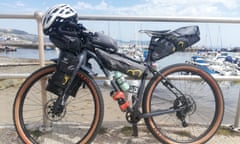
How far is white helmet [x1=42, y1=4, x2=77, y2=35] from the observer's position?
1.71 meters

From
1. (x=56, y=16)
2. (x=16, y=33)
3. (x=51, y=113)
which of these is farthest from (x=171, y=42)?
(x=16, y=33)

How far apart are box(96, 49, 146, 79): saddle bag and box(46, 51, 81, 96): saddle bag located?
23 cm

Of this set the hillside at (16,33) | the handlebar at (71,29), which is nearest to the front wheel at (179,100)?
the handlebar at (71,29)

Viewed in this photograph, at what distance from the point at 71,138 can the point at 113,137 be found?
0.41m

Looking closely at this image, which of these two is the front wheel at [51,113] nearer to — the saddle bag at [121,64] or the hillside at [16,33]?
the saddle bag at [121,64]

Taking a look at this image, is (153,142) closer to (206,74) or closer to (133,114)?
(133,114)

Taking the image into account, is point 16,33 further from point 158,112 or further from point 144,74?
point 158,112

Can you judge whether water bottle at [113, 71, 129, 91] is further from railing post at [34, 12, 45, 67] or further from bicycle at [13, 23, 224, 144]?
railing post at [34, 12, 45, 67]

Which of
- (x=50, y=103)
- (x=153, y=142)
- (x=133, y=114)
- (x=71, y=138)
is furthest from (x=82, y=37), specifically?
(x=153, y=142)

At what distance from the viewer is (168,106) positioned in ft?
7.23

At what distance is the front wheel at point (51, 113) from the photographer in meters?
1.85

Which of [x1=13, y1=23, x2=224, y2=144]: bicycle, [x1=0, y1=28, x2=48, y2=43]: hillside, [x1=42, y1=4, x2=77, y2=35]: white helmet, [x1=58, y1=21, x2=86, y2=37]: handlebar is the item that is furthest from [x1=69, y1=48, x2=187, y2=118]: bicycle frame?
[x1=0, y1=28, x2=48, y2=43]: hillside

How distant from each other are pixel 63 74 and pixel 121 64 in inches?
18.8

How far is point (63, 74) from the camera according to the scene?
1.80 metres
